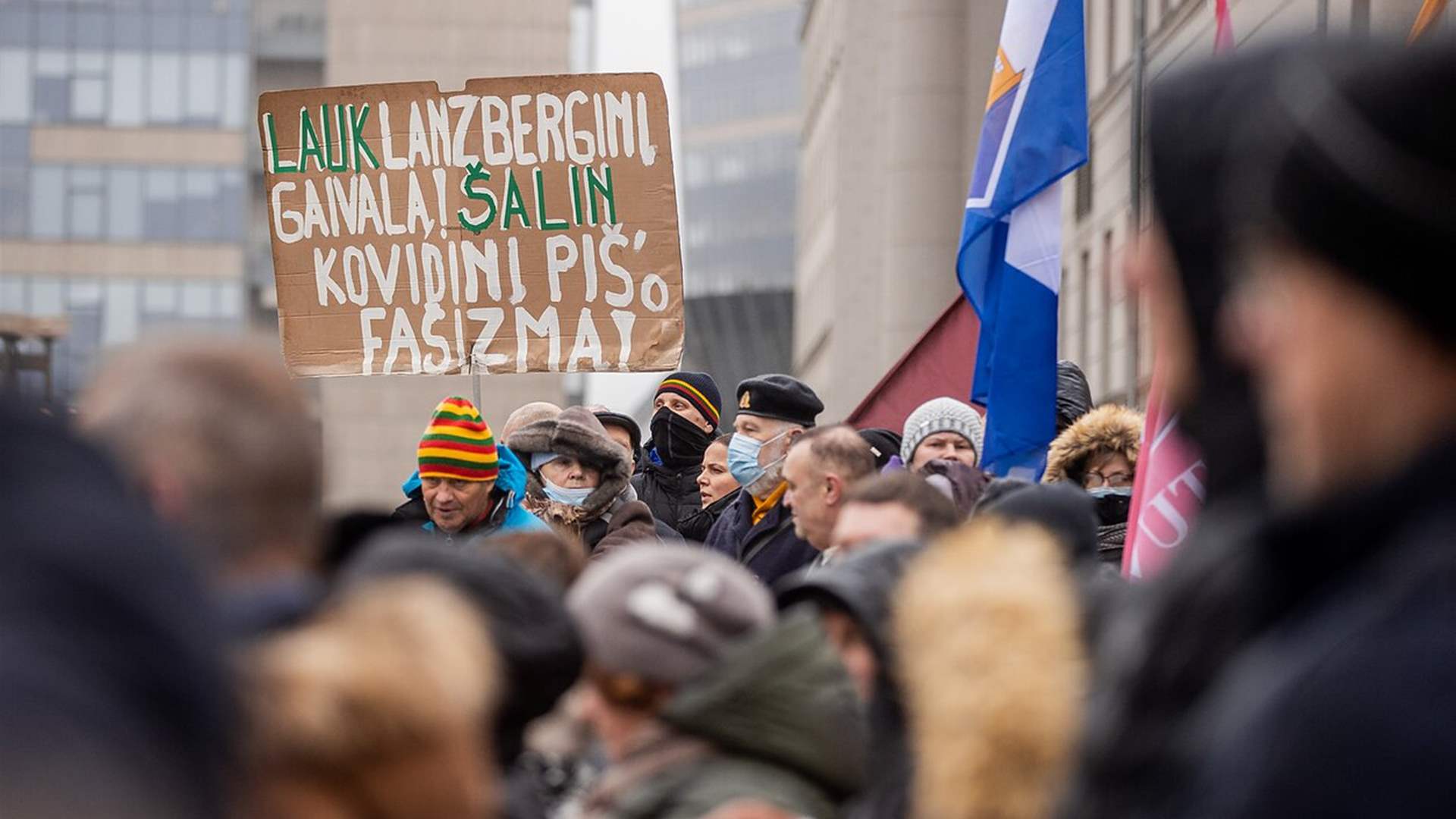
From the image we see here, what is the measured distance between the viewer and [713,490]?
9445mm

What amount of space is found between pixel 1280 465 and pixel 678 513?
26.7 ft

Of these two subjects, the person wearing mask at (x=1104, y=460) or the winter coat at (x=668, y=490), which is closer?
the person wearing mask at (x=1104, y=460)

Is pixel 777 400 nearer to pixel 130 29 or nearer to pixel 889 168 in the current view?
pixel 889 168

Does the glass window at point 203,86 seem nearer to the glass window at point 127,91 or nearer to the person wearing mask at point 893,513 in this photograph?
the glass window at point 127,91

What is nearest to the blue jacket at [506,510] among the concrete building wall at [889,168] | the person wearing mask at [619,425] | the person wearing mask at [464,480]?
the person wearing mask at [464,480]

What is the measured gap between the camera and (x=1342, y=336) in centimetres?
159

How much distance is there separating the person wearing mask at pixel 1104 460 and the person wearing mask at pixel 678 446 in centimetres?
298

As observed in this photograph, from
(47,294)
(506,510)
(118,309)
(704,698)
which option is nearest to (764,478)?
(506,510)

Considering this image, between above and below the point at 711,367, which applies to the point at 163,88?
above

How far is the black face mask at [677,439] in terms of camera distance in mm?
9734

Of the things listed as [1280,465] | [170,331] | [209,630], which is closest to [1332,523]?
[1280,465]

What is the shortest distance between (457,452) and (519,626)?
3.65m

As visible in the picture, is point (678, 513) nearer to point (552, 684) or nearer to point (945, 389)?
point (945, 389)

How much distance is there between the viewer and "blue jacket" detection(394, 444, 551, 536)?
706 cm
